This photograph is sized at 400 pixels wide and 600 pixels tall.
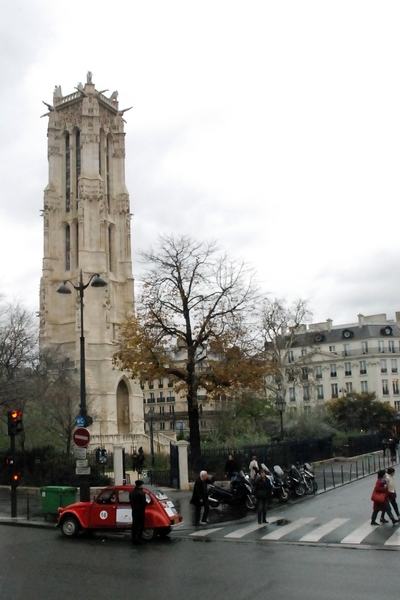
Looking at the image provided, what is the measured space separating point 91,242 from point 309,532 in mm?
50953

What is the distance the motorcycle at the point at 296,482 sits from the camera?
73.9 feet

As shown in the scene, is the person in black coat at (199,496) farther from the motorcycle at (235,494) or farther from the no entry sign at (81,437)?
the no entry sign at (81,437)

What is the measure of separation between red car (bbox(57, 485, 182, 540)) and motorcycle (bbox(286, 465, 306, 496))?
8295 mm

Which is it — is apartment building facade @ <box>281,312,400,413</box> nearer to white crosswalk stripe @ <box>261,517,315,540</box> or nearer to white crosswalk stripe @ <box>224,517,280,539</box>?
white crosswalk stripe @ <box>261,517,315,540</box>

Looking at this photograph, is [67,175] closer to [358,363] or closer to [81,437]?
[358,363]

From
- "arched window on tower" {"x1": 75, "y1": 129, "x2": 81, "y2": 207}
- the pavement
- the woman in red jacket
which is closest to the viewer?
the woman in red jacket

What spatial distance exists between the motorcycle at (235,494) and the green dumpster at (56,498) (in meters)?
4.21

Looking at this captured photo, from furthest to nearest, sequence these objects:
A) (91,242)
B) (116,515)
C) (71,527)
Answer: (91,242) → (71,527) → (116,515)

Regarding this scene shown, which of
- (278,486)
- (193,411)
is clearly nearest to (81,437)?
(278,486)

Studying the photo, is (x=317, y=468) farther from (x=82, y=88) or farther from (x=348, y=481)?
(x=82, y=88)

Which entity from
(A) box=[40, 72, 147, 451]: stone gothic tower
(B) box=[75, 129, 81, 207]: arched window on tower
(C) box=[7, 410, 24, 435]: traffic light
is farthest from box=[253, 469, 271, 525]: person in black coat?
(B) box=[75, 129, 81, 207]: arched window on tower

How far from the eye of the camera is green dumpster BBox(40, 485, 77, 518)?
18250mm

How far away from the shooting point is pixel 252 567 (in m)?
11.5

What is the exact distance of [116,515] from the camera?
49.8 feet
